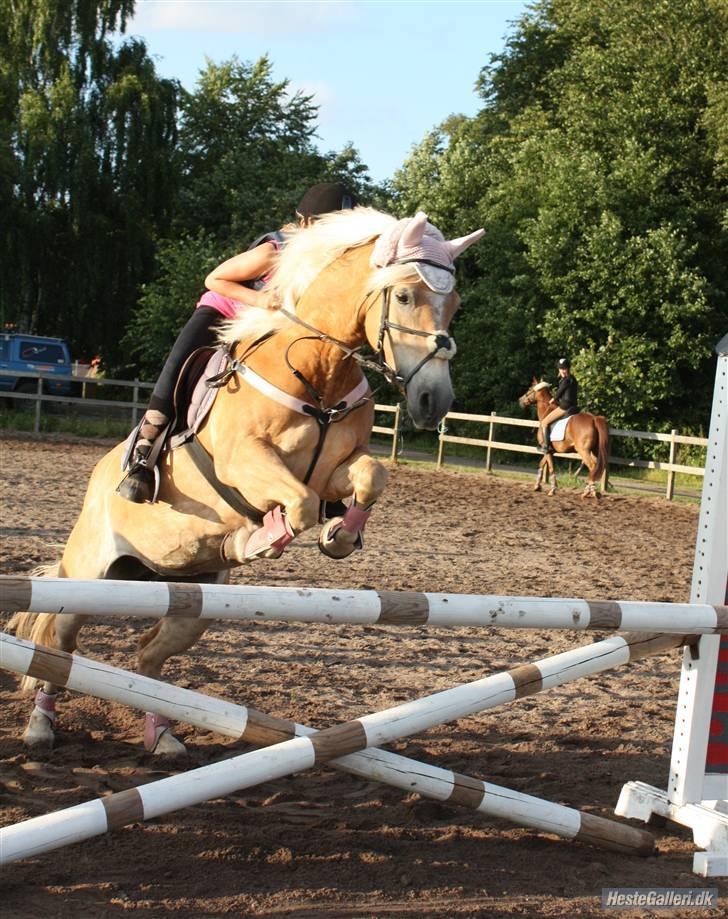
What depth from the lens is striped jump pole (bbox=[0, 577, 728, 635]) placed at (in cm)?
290

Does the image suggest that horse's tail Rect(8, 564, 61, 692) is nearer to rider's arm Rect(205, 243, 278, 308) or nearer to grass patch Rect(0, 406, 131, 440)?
rider's arm Rect(205, 243, 278, 308)

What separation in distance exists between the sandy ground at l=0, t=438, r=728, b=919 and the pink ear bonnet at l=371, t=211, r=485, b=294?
205cm

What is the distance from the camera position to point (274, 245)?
4789 mm

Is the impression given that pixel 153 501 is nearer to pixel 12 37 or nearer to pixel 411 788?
pixel 411 788

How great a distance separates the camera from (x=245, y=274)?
477 cm

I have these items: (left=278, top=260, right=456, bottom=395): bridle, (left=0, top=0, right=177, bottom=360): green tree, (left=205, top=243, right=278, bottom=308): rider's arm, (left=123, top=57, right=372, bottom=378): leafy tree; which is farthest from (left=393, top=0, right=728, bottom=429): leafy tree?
(left=278, top=260, right=456, bottom=395): bridle

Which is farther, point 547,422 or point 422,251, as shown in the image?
point 547,422

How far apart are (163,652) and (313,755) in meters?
1.78

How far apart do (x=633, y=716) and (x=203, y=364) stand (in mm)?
2867

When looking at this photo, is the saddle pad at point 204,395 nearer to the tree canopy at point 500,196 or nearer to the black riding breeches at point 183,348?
the black riding breeches at point 183,348

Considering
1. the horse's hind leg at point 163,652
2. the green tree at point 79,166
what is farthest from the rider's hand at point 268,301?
the green tree at point 79,166

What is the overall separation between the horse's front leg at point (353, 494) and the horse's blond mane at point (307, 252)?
701mm

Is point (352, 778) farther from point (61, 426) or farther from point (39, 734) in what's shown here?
point (61, 426)

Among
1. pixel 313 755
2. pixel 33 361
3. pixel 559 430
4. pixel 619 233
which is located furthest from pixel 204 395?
pixel 33 361
